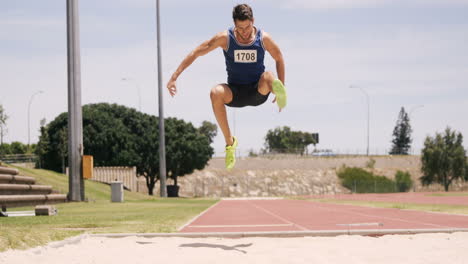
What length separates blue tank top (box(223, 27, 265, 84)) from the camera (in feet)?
26.6

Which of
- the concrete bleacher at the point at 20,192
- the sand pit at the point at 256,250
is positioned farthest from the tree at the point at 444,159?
the sand pit at the point at 256,250

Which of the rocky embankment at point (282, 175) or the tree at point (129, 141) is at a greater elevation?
the tree at point (129, 141)

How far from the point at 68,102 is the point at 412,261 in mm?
22069

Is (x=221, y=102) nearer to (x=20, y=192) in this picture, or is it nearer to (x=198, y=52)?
(x=198, y=52)

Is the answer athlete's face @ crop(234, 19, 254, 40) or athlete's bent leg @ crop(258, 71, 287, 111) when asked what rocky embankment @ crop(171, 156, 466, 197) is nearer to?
athlete's bent leg @ crop(258, 71, 287, 111)

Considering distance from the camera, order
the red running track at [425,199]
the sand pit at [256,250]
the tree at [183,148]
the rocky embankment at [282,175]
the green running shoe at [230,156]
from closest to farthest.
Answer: the sand pit at [256,250] → the green running shoe at [230,156] → the red running track at [425,199] → the tree at [183,148] → the rocky embankment at [282,175]

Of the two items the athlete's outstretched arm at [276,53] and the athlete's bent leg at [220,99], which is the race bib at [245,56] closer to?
the athlete's outstretched arm at [276,53]

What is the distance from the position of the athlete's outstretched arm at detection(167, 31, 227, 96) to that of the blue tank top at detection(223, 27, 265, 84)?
113 millimetres

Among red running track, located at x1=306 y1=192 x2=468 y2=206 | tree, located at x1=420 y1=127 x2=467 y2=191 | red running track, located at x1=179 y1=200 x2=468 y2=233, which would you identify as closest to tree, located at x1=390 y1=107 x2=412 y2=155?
tree, located at x1=420 y1=127 x2=467 y2=191

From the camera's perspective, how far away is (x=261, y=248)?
8.41m

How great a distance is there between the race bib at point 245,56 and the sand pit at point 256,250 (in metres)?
2.61

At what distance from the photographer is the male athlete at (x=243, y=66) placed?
7992 millimetres

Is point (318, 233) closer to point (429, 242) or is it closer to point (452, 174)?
point (429, 242)

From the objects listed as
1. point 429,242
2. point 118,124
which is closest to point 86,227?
point 429,242
